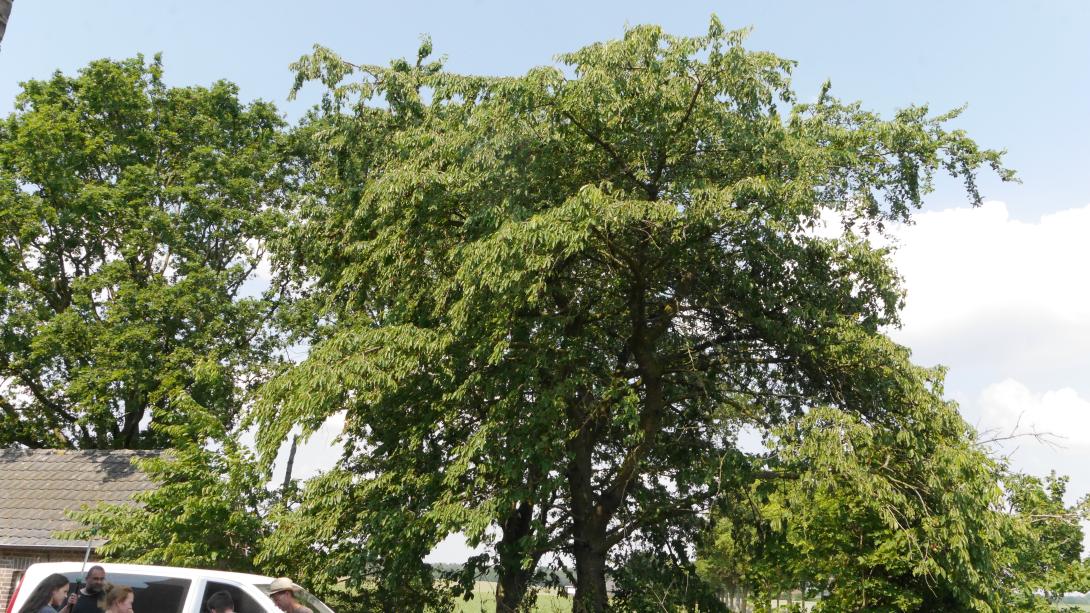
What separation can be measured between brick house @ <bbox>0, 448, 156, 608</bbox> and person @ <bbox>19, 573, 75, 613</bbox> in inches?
302

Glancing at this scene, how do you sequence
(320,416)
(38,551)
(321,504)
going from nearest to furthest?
(320,416) < (321,504) < (38,551)

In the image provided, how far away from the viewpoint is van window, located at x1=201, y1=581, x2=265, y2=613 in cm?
1000

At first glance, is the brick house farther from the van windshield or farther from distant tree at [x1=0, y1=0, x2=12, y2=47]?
distant tree at [x1=0, y1=0, x2=12, y2=47]

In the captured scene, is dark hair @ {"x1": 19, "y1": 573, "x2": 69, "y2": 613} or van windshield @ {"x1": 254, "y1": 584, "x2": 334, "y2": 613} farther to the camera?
van windshield @ {"x1": 254, "y1": 584, "x2": 334, "y2": 613}

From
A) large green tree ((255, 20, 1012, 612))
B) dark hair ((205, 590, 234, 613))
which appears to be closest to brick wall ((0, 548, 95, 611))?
large green tree ((255, 20, 1012, 612))

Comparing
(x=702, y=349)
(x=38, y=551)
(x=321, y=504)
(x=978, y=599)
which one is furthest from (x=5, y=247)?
(x=978, y=599)

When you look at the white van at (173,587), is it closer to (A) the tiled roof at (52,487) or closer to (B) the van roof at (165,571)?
(B) the van roof at (165,571)

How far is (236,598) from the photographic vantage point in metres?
10.1

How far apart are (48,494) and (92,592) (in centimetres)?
1248

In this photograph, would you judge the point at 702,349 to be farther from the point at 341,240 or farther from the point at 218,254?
the point at 218,254

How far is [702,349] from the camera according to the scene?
17172 mm

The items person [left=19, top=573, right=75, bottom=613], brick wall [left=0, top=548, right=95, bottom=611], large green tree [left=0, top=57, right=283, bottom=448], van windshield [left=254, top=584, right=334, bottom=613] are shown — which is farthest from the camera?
large green tree [left=0, top=57, right=283, bottom=448]

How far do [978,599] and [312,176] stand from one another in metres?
22.9

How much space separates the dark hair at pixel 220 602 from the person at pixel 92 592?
1335 millimetres
